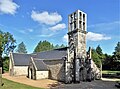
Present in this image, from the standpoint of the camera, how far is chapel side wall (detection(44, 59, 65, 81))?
28.9m

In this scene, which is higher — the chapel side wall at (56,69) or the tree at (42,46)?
the tree at (42,46)

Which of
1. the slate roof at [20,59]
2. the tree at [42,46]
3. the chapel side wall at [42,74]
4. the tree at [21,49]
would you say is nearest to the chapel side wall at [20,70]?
the slate roof at [20,59]

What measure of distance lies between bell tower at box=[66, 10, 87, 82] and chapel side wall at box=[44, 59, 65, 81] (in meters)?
1.25

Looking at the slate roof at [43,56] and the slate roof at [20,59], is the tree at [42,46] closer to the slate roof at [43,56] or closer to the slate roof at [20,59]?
the slate roof at [20,59]

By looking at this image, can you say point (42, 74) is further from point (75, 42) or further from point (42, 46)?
point (42, 46)

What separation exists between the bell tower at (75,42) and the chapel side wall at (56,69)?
1251 millimetres

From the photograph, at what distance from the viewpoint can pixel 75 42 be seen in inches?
1194

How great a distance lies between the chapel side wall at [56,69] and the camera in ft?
94.7

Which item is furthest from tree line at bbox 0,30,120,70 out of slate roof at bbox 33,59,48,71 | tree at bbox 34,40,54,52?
slate roof at bbox 33,59,48,71

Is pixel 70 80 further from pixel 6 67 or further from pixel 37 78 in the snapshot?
pixel 6 67

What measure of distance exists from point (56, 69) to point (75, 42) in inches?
248

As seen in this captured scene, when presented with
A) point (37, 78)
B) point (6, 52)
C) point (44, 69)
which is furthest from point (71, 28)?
point (6, 52)

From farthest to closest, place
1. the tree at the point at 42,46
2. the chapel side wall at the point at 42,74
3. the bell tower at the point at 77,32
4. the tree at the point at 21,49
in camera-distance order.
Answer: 1. the tree at the point at 21,49
2. the tree at the point at 42,46
3. the chapel side wall at the point at 42,74
4. the bell tower at the point at 77,32

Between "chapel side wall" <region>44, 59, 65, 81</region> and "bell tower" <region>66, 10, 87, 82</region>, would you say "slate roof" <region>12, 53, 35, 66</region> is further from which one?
"bell tower" <region>66, 10, 87, 82</region>
